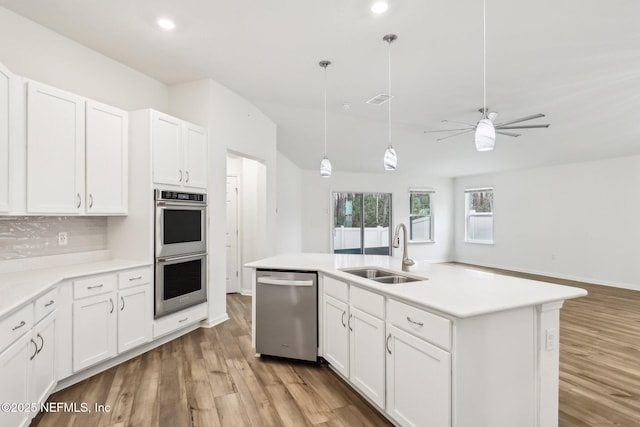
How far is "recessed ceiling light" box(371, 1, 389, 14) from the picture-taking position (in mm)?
2476

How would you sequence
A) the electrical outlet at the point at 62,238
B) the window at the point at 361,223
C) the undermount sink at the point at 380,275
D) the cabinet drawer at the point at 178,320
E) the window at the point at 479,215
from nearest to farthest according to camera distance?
the undermount sink at the point at 380,275, the electrical outlet at the point at 62,238, the cabinet drawer at the point at 178,320, the window at the point at 361,223, the window at the point at 479,215

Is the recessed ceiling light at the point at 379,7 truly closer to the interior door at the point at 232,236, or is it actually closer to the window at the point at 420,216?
the interior door at the point at 232,236

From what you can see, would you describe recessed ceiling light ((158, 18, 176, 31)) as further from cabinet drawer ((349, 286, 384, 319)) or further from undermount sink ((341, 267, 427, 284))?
cabinet drawer ((349, 286, 384, 319))

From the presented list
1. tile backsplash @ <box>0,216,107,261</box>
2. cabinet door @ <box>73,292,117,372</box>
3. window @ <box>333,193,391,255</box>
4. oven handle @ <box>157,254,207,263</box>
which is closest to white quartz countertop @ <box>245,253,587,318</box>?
oven handle @ <box>157,254,207,263</box>

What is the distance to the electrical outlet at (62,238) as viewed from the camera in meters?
2.98

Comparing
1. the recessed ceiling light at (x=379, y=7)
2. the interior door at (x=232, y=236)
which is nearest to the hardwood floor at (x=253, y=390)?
the interior door at (x=232, y=236)

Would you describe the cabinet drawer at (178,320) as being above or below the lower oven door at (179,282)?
below

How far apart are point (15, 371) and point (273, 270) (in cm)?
174

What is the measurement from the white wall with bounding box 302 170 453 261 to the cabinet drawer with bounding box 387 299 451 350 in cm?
598

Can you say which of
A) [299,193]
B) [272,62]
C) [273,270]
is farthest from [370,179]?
[273,270]

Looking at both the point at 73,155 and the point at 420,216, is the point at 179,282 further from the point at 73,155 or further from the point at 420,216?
the point at 420,216

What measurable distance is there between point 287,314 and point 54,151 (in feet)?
7.45

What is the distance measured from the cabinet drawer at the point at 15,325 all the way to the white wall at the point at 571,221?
8.42 meters

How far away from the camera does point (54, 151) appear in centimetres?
261
